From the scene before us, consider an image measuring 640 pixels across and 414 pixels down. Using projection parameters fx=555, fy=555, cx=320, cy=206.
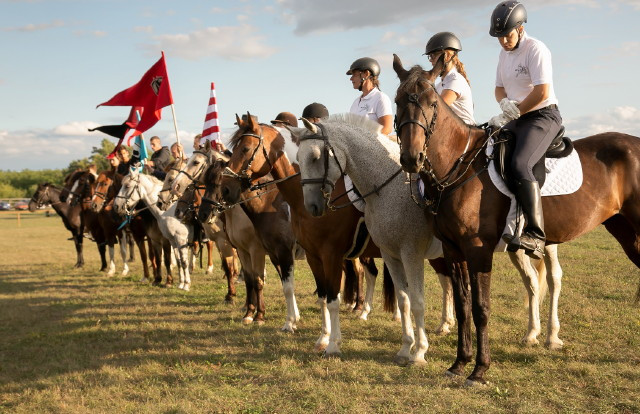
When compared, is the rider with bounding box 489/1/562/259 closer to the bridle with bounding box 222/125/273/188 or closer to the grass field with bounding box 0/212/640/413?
the grass field with bounding box 0/212/640/413

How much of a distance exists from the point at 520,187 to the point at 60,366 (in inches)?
228

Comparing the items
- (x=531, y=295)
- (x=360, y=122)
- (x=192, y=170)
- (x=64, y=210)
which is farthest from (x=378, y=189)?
(x=64, y=210)

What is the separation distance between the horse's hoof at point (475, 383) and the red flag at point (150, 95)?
30.9ft

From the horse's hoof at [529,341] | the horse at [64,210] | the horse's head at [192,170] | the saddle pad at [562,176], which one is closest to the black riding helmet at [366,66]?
the saddle pad at [562,176]

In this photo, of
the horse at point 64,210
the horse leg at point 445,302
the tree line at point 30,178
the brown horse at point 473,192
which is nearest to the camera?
the brown horse at point 473,192

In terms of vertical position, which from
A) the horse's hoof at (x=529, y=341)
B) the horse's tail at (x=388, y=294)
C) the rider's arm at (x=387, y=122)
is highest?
the rider's arm at (x=387, y=122)

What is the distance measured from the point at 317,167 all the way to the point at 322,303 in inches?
84.8

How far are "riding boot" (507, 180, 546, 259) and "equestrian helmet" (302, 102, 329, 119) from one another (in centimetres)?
464

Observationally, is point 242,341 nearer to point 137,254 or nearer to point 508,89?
point 508,89

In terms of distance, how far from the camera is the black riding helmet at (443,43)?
19.5 ft

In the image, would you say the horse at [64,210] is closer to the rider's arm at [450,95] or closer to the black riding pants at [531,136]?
the rider's arm at [450,95]

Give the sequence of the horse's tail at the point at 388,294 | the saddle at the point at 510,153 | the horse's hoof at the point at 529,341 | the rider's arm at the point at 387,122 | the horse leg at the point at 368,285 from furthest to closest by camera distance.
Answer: the horse leg at the point at 368,285 < the horse's tail at the point at 388,294 < the rider's arm at the point at 387,122 < the horse's hoof at the point at 529,341 < the saddle at the point at 510,153

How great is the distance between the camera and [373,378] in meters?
5.71

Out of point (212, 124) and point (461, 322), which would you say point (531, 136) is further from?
point (212, 124)
